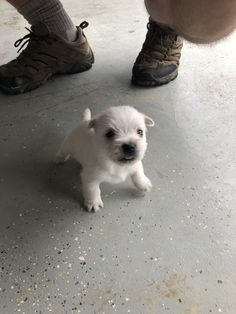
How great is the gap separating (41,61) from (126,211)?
77cm

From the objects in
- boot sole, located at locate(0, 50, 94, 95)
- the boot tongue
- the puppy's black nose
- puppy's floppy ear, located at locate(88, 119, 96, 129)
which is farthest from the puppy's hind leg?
the boot tongue

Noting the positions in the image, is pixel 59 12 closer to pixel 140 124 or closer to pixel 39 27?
pixel 39 27

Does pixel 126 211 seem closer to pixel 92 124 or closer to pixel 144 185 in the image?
pixel 144 185

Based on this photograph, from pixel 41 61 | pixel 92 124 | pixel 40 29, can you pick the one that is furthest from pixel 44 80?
pixel 92 124

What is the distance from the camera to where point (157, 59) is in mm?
1478

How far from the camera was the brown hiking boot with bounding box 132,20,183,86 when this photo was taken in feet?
4.74

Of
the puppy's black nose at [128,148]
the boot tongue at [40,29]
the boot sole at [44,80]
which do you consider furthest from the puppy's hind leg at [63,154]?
the boot tongue at [40,29]

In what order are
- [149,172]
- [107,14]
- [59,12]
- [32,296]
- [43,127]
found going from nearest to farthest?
[32,296], [149,172], [43,127], [59,12], [107,14]

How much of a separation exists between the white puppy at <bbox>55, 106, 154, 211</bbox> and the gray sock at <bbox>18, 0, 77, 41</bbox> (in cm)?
61

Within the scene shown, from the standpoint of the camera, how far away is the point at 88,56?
5.04 feet

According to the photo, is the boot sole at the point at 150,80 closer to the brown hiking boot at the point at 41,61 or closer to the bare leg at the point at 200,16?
the brown hiking boot at the point at 41,61

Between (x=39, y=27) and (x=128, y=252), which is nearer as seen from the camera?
(x=128, y=252)

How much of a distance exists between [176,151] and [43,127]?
0.45 m

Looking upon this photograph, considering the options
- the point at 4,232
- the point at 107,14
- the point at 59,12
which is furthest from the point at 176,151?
the point at 107,14
